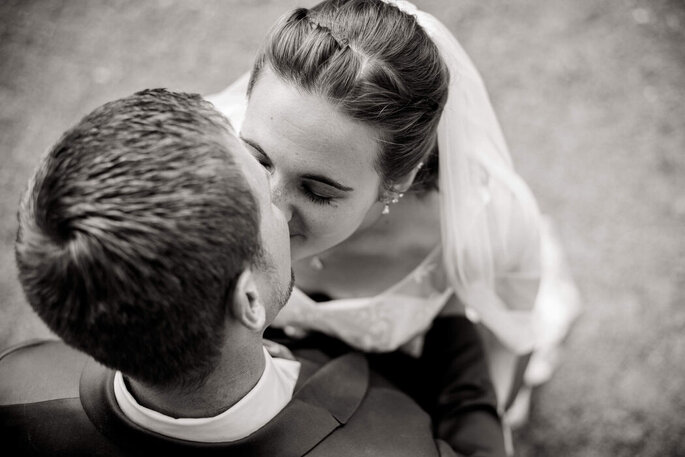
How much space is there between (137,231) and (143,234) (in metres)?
0.01

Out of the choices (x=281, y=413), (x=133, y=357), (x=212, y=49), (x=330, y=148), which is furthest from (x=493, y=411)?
(x=212, y=49)

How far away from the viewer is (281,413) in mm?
1732

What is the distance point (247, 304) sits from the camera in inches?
57.1

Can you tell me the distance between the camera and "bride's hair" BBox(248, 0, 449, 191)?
2010mm

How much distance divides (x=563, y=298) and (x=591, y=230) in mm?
644

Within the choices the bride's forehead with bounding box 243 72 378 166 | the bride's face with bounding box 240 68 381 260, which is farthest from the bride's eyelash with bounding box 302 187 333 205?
the bride's forehead with bounding box 243 72 378 166

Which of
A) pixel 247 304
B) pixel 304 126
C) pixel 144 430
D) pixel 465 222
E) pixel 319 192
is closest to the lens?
pixel 247 304

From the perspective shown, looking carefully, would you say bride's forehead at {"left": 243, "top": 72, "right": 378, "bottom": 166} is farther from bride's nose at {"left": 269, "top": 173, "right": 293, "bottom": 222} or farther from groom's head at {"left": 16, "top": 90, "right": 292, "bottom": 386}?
groom's head at {"left": 16, "top": 90, "right": 292, "bottom": 386}

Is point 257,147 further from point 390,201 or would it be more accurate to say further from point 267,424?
point 267,424

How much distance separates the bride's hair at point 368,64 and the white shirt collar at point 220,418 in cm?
95

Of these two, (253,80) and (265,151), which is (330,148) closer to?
(265,151)

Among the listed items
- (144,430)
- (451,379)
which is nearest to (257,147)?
(144,430)

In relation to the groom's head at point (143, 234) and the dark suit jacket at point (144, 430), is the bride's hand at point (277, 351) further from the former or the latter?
the groom's head at point (143, 234)

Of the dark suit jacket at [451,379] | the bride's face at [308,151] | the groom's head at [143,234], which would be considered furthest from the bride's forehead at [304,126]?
the dark suit jacket at [451,379]
